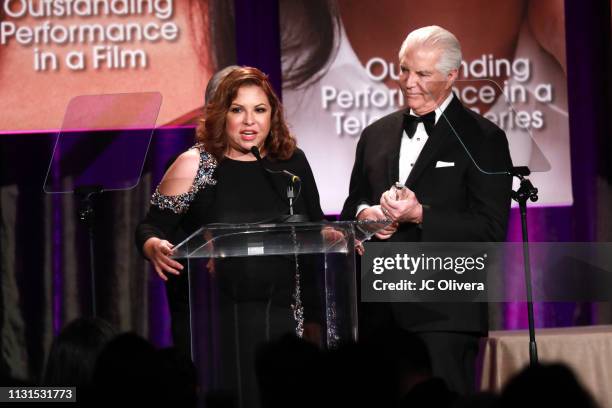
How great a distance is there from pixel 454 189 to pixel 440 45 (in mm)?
627

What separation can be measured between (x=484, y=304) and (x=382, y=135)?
2.65 ft

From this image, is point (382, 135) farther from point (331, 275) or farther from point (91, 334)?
point (91, 334)

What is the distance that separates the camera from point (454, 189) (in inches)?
169

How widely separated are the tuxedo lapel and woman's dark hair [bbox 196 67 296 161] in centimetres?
49

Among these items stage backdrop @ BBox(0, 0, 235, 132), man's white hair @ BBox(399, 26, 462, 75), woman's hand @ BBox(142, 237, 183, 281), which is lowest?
woman's hand @ BBox(142, 237, 183, 281)

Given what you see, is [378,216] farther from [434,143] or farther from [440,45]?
[440,45]

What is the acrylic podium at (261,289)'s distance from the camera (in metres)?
3.36

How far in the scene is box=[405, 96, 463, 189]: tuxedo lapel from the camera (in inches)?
169

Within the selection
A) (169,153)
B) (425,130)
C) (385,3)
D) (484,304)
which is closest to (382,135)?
(425,130)

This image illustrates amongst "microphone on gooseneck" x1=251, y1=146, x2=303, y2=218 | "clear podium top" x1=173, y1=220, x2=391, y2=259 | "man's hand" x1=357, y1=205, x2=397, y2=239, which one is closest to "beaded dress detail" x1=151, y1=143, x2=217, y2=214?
"microphone on gooseneck" x1=251, y1=146, x2=303, y2=218

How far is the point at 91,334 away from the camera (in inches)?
123

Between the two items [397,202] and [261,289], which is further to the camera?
[397,202]

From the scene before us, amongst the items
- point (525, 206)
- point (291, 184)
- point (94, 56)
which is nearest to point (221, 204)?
point (291, 184)

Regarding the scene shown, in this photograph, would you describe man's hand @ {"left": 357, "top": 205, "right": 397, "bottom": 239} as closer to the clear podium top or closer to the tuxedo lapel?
the tuxedo lapel
